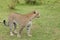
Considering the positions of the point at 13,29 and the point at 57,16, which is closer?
the point at 13,29

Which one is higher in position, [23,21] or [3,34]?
[23,21]

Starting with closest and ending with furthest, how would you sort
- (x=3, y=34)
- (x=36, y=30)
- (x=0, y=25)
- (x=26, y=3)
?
(x=3, y=34), (x=36, y=30), (x=0, y=25), (x=26, y=3)

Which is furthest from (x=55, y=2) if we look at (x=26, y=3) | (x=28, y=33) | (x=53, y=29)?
(x=28, y=33)

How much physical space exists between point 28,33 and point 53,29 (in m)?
1.32

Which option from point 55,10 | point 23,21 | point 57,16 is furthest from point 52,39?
point 55,10

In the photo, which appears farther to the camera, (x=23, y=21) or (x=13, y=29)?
(x=13, y=29)

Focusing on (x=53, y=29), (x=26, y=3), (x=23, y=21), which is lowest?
(x=26, y=3)

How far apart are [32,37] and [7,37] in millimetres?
925

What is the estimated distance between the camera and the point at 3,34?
8.13 metres

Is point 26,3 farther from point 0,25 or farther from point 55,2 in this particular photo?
point 0,25

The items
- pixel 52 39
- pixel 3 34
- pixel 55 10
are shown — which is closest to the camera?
pixel 52 39

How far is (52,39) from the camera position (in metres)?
7.62

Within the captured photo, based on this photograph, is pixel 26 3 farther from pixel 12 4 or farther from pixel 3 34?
pixel 3 34

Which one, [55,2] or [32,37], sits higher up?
[32,37]
